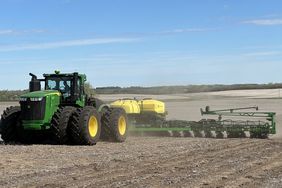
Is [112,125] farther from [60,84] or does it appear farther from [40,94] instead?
[40,94]

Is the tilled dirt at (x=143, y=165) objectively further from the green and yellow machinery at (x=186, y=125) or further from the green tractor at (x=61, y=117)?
the green and yellow machinery at (x=186, y=125)

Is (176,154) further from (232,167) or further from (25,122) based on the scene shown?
(25,122)

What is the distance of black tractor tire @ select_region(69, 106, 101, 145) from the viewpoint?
627 inches

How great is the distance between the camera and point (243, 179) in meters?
10.1

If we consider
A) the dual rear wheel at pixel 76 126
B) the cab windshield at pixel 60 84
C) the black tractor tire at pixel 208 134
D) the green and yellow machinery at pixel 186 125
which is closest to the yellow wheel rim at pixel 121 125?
the dual rear wheel at pixel 76 126

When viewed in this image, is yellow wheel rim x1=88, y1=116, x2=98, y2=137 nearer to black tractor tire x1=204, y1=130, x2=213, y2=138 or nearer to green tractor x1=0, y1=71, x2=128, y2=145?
green tractor x1=0, y1=71, x2=128, y2=145

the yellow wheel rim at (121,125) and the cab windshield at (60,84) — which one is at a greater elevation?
the cab windshield at (60,84)

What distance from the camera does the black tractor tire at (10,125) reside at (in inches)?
670

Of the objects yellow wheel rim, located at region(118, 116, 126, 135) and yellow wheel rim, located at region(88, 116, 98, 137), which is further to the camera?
yellow wheel rim, located at region(118, 116, 126, 135)

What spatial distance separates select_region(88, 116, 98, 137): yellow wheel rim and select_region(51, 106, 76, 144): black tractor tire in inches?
26.0

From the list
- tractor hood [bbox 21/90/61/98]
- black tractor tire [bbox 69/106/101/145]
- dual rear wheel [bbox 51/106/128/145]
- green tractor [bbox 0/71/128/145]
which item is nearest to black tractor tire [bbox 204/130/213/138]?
green tractor [bbox 0/71/128/145]

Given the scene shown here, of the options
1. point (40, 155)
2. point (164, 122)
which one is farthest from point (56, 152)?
point (164, 122)

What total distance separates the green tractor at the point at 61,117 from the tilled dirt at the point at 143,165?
26.4 inches

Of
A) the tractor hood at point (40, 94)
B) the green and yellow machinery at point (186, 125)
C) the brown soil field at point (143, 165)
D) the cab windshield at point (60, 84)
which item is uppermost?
the cab windshield at point (60, 84)
